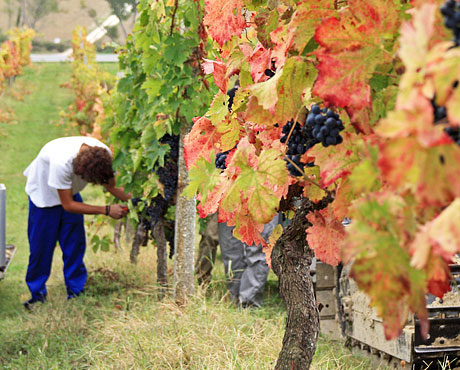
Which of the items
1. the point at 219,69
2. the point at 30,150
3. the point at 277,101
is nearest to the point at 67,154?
the point at 219,69

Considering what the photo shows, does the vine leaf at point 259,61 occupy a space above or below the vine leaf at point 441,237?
above

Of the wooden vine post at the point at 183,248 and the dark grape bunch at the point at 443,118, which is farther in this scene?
the wooden vine post at the point at 183,248

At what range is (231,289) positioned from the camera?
564cm

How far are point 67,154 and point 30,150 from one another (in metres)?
12.9

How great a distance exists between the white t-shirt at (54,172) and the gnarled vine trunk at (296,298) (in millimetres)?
4182

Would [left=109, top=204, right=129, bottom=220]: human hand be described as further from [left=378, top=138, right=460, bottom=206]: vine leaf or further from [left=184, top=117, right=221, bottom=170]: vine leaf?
[left=378, top=138, right=460, bottom=206]: vine leaf

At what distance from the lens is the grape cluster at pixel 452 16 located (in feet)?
2.70

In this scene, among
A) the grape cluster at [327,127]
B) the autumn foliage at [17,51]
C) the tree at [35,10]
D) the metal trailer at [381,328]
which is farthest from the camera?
the tree at [35,10]

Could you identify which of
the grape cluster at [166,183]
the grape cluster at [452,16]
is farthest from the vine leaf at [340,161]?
the grape cluster at [166,183]

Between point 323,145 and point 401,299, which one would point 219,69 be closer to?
point 323,145

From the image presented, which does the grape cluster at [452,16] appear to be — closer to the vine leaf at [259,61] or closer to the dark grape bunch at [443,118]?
the dark grape bunch at [443,118]

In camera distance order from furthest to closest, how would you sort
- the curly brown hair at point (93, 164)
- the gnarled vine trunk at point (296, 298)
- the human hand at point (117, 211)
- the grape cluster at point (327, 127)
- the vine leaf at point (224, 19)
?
the human hand at point (117, 211), the curly brown hair at point (93, 164), the gnarled vine trunk at point (296, 298), the vine leaf at point (224, 19), the grape cluster at point (327, 127)

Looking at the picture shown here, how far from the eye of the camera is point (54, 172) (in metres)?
5.71

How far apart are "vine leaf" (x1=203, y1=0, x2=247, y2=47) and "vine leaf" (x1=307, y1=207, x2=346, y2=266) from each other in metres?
0.56
